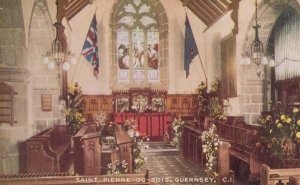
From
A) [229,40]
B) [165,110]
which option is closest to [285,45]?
[229,40]

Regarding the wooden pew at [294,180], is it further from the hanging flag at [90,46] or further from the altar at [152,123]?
the altar at [152,123]

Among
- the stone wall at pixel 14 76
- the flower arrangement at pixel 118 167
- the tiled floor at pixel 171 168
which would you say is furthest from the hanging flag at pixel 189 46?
the flower arrangement at pixel 118 167

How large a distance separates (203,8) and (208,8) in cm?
37

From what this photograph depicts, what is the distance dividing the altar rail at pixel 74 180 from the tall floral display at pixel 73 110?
7.66 meters

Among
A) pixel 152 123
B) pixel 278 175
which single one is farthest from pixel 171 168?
pixel 278 175

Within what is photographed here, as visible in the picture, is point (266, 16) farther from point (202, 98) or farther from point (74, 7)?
point (74, 7)

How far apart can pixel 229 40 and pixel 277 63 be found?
1824 millimetres

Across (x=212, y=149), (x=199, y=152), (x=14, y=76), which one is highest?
(x=14, y=76)

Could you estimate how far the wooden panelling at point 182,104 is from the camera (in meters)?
15.7

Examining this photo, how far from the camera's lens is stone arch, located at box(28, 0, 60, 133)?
9992mm

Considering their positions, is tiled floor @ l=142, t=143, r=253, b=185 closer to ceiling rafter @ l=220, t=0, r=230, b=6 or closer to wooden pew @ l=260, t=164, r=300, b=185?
wooden pew @ l=260, t=164, r=300, b=185

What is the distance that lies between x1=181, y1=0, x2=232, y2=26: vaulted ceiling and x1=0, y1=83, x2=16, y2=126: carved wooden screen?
723 centimetres

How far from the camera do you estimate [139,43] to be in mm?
16672

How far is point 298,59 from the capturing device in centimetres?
1127
